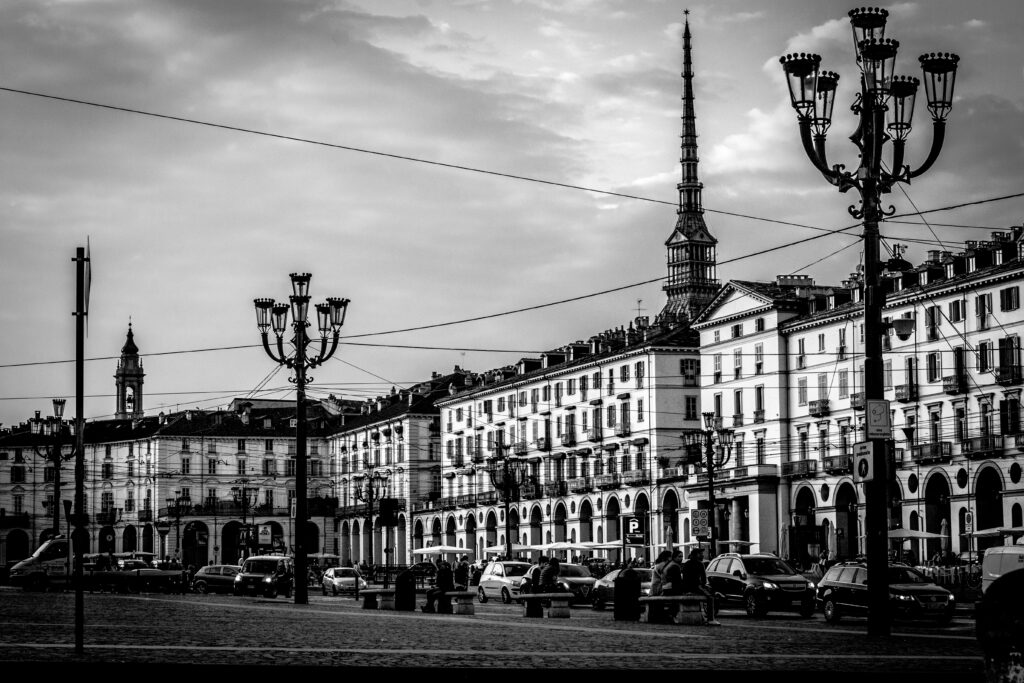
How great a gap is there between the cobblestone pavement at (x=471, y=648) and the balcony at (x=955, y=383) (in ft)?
158

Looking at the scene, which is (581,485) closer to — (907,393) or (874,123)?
(907,393)

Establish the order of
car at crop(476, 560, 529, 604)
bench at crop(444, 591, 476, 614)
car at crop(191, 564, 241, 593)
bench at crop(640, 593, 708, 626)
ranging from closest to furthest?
bench at crop(640, 593, 708, 626) < bench at crop(444, 591, 476, 614) < car at crop(476, 560, 529, 604) < car at crop(191, 564, 241, 593)

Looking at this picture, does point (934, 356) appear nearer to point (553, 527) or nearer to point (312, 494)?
point (553, 527)

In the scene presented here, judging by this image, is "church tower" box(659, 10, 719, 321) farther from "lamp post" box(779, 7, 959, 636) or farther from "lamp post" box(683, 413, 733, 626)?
"lamp post" box(779, 7, 959, 636)

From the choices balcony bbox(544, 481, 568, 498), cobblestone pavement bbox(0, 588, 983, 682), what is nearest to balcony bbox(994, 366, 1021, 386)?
balcony bbox(544, 481, 568, 498)

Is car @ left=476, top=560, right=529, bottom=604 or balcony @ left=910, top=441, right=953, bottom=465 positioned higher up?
balcony @ left=910, top=441, right=953, bottom=465

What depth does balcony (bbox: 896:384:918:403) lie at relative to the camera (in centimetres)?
7888

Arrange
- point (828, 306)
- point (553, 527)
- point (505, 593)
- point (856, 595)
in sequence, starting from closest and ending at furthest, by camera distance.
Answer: point (856, 595)
point (505, 593)
point (828, 306)
point (553, 527)

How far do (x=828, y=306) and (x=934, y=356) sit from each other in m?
11.0

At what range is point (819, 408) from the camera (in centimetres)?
8550

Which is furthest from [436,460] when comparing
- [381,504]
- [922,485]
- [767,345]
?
[381,504]

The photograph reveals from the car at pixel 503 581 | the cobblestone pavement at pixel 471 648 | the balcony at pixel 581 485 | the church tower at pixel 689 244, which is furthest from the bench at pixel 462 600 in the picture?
the church tower at pixel 689 244

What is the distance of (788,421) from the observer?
292 ft

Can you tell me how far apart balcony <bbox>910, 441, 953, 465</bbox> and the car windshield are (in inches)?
1502
